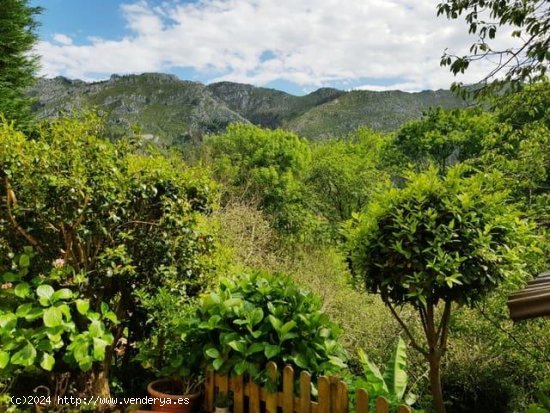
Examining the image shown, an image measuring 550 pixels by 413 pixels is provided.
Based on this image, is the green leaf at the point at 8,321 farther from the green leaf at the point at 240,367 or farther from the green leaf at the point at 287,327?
the green leaf at the point at 287,327

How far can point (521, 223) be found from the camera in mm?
3344

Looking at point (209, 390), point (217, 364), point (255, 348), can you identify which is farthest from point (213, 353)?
point (209, 390)

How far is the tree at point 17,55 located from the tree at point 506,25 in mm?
7330

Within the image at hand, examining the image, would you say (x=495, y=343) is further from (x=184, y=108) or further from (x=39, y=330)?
(x=184, y=108)

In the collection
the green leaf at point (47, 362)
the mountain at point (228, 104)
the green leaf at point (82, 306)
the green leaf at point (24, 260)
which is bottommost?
the green leaf at point (47, 362)

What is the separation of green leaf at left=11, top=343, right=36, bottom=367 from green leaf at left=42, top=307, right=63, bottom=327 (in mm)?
198

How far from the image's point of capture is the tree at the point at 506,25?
407 centimetres

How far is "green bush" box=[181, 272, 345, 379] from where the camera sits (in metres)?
3.15

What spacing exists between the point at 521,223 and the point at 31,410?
417 centimetres

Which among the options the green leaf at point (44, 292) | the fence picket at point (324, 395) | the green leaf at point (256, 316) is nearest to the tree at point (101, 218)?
the green leaf at point (44, 292)

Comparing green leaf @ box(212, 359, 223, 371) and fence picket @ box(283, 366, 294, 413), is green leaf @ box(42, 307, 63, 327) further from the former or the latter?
fence picket @ box(283, 366, 294, 413)

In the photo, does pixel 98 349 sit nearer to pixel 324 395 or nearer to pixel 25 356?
pixel 25 356

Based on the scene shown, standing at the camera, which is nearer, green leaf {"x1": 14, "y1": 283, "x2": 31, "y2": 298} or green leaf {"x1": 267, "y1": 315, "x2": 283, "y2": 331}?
green leaf {"x1": 267, "y1": 315, "x2": 283, "y2": 331}

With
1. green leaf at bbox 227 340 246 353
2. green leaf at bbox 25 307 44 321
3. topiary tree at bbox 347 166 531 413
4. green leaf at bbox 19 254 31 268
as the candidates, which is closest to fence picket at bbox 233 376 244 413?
green leaf at bbox 227 340 246 353
